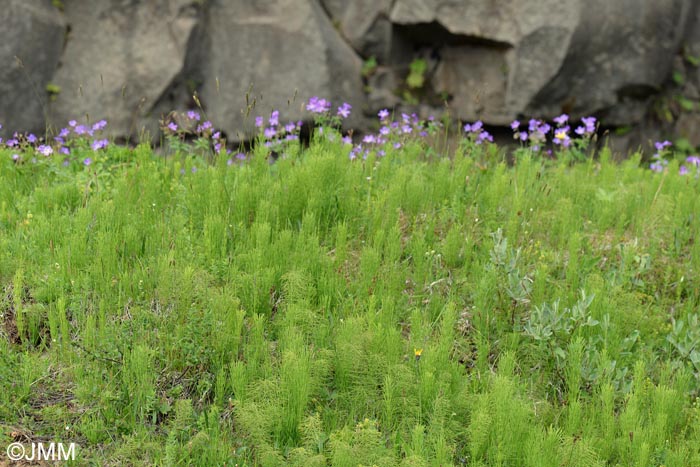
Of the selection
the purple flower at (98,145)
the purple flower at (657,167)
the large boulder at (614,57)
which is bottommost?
the purple flower at (98,145)

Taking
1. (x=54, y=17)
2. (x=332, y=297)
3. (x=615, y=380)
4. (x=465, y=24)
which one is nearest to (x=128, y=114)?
(x=54, y=17)

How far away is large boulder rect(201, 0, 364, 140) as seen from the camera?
26.8 ft

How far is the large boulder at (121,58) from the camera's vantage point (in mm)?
7914

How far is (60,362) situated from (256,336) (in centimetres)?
93

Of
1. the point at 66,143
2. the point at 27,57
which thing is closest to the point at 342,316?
the point at 66,143

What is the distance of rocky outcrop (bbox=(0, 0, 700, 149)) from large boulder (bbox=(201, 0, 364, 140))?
0.4 inches

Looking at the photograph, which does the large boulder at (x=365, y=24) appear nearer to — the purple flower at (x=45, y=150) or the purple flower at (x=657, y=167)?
the purple flower at (x=657, y=167)

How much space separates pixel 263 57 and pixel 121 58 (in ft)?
4.73

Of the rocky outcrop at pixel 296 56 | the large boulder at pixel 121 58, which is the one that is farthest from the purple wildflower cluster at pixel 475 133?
the large boulder at pixel 121 58

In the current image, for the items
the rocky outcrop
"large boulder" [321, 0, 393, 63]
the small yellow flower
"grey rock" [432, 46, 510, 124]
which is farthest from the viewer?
"large boulder" [321, 0, 393, 63]

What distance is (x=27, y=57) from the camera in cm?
766

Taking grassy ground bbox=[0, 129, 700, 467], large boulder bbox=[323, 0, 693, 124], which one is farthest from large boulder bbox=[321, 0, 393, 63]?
grassy ground bbox=[0, 129, 700, 467]

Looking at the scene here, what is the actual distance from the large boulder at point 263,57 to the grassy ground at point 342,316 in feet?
9.90

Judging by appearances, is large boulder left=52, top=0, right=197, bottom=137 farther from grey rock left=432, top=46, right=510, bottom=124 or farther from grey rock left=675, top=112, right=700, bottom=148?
grey rock left=675, top=112, right=700, bottom=148
